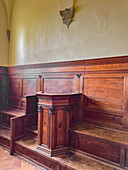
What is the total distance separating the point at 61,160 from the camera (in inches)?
63.5

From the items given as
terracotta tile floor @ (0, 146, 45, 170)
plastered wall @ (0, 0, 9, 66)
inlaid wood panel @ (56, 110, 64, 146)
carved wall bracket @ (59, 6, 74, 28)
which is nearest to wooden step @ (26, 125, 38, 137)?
terracotta tile floor @ (0, 146, 45, 170)

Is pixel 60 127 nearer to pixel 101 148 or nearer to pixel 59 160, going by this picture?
pixel 59 160

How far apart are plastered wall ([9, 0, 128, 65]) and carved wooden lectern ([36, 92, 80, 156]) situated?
1.14 m

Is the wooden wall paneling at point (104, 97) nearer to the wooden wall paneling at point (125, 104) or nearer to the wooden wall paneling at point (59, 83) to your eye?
the wooden wall paneling at point (125, 104)

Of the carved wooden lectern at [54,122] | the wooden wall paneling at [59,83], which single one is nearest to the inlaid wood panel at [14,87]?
the wooden wall paneling at [59,83]

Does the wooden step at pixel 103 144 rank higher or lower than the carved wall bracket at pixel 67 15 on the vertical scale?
lower

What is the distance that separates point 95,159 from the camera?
1.64 m

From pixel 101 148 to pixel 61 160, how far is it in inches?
23.9

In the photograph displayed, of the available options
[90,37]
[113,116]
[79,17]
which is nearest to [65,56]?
[90,37]

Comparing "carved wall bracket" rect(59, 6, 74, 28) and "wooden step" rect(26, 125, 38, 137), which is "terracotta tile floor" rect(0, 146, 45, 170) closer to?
"wooden step" rect(26, 125, 38, 137)

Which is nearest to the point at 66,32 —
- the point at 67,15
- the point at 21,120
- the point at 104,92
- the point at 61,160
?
the point at 67,15

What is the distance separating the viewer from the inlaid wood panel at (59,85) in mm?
2430

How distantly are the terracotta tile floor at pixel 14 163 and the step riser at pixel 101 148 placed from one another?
0.71 meters

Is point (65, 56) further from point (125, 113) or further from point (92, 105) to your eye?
point (125, 113)
